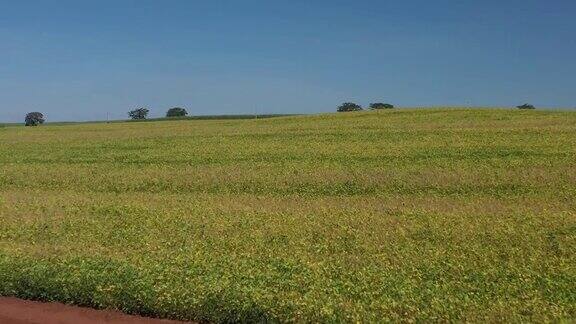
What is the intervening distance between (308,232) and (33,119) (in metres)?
75.4

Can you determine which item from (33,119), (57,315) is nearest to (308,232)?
(57,315)

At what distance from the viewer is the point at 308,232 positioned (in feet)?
38.7

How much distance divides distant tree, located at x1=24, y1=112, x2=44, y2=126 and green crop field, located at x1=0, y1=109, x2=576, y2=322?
57.6 meters

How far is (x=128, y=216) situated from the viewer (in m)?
13.8

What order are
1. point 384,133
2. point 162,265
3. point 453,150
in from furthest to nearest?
point 384,133, point 453,150, point 162,265

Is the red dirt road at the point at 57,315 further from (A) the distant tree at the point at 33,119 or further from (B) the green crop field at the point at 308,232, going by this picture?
(A) the distant tree at the point at 33,119

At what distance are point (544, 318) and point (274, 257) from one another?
13.7ft

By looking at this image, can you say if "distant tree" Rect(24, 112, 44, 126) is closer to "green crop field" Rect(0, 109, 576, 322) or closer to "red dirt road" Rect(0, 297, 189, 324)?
"green crop field" Rect(0, 109, 576, 322)

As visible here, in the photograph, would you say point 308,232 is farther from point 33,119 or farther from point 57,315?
point 33,119

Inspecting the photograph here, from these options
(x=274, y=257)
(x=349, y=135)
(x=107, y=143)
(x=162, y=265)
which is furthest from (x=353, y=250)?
(x=107, y=143)

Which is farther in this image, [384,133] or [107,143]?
[107,143]

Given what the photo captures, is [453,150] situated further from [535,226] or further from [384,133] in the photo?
[535,226]

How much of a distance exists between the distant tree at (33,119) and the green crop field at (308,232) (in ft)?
189

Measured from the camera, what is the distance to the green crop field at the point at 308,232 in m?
8.21
